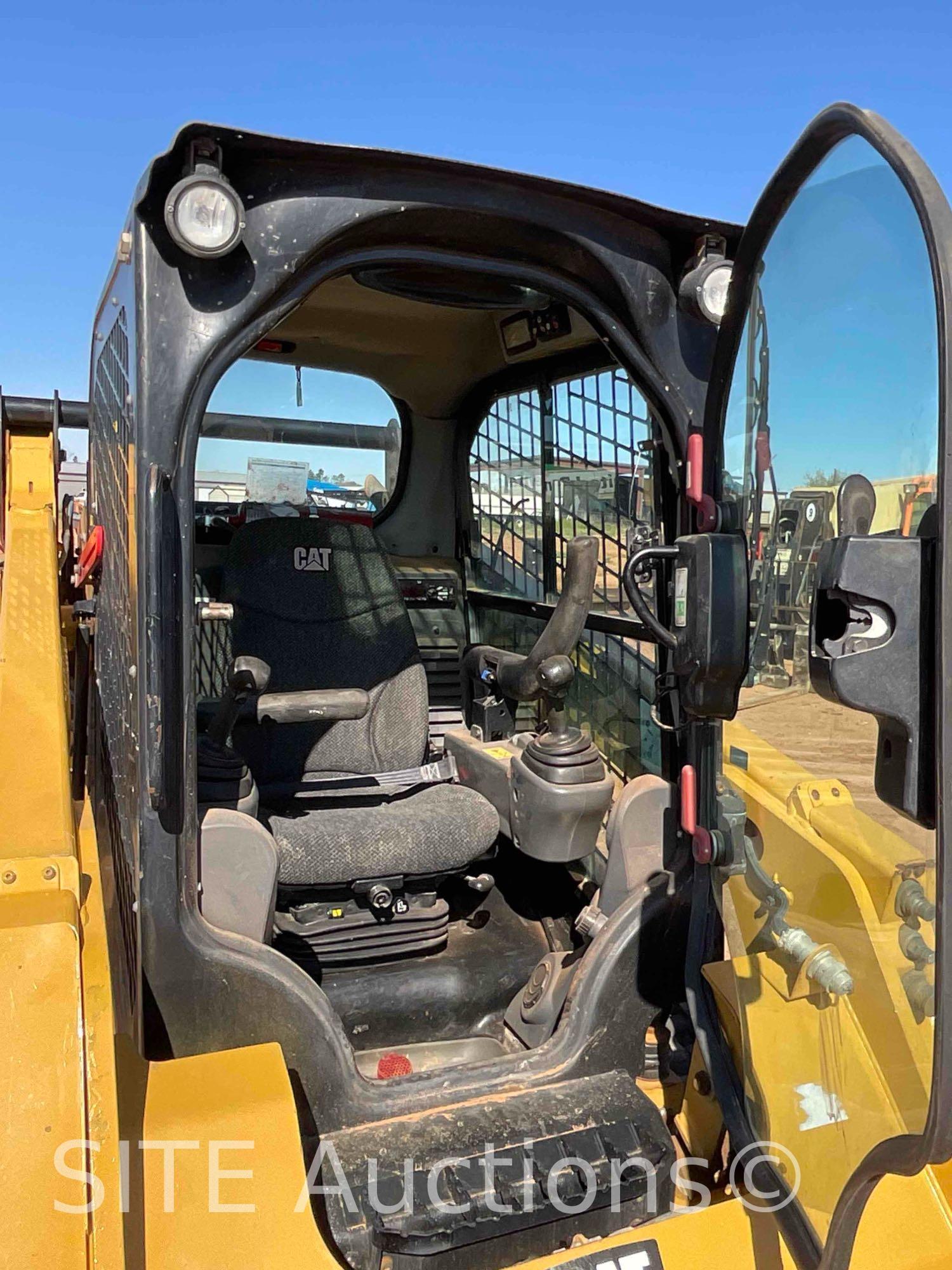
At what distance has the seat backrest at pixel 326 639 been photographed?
2613mm

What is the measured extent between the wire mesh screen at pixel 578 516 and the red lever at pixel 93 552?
1390 millimetres

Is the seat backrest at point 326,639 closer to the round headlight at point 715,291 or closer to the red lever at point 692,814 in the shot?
the red lever at point 692,814

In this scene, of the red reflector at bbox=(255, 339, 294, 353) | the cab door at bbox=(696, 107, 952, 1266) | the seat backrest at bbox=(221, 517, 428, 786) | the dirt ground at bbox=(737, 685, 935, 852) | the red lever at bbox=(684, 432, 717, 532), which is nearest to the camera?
the cab door at bbox=(696, 107, 952, 1266)

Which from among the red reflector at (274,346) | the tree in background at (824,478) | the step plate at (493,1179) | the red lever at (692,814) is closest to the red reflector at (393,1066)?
the step plate at (493,1179)

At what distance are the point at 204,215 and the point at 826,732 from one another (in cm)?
116

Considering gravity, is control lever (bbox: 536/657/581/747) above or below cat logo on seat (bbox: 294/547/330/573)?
below

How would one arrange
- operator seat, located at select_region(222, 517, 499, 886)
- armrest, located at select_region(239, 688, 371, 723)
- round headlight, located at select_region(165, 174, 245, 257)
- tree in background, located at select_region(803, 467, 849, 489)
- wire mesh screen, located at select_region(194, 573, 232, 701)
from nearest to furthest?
tree in background, located at select_region(803, 467, 849, 489), round headlight, located at select_region(165, 174, 245, 257), armrest, located at select_region(239, 688, 371, 723), operator seat, located at select_region(222, 517, 499, 886), wire mesh screen, located at select_region(194, 573, 232, 701)

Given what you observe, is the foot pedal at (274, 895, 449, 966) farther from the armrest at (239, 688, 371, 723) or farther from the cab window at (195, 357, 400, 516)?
the cab window at (195, 357, 400, 516)

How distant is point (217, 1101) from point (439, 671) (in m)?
2.27

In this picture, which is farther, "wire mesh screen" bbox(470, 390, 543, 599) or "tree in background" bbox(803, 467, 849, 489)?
"wire mesh screen" bbox(470, 390, 543, 599)

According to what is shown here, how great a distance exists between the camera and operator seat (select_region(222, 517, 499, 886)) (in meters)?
2.46

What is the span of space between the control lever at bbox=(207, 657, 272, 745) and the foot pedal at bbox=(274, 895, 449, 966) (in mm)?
551

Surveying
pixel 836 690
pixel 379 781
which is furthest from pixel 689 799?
pixel 379 781

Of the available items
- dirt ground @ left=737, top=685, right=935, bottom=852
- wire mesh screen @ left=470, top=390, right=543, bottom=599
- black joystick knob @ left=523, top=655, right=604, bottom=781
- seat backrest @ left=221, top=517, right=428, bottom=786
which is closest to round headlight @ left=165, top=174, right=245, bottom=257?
dirt ground @ left=737, top=685, right=935, bottom=852
